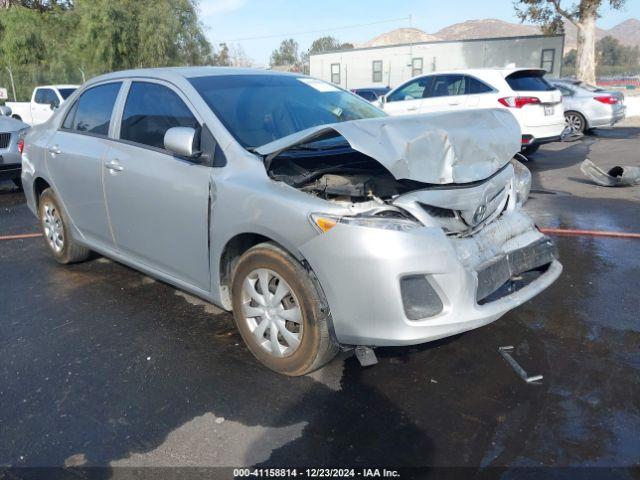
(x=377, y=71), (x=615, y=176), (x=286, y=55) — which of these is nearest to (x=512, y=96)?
(x=615, y=176)

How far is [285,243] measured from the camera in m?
2.92

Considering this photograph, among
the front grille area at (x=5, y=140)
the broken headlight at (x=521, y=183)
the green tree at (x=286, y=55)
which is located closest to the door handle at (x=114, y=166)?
the broken headlight at (x=521, y=183)

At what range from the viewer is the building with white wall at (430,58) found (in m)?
34.5

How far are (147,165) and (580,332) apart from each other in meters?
3.13

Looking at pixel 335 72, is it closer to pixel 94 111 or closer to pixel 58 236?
pixel 58 236

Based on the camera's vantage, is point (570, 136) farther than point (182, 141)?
Yes

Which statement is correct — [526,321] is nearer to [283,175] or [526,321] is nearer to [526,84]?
[283,175]

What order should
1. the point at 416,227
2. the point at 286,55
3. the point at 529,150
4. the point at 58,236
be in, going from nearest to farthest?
1. the point at 416,227
2. the point at 58,236
3. the point at 529,150
4. the point at 286,55

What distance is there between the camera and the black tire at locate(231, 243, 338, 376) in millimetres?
2895

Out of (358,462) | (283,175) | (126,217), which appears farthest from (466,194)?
(126,217)

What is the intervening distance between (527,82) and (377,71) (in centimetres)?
3179

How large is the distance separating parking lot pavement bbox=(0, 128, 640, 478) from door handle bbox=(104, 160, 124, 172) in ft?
3.53

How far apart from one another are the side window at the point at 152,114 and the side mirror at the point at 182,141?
0.22m

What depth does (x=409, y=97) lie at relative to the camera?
11.5 metres
